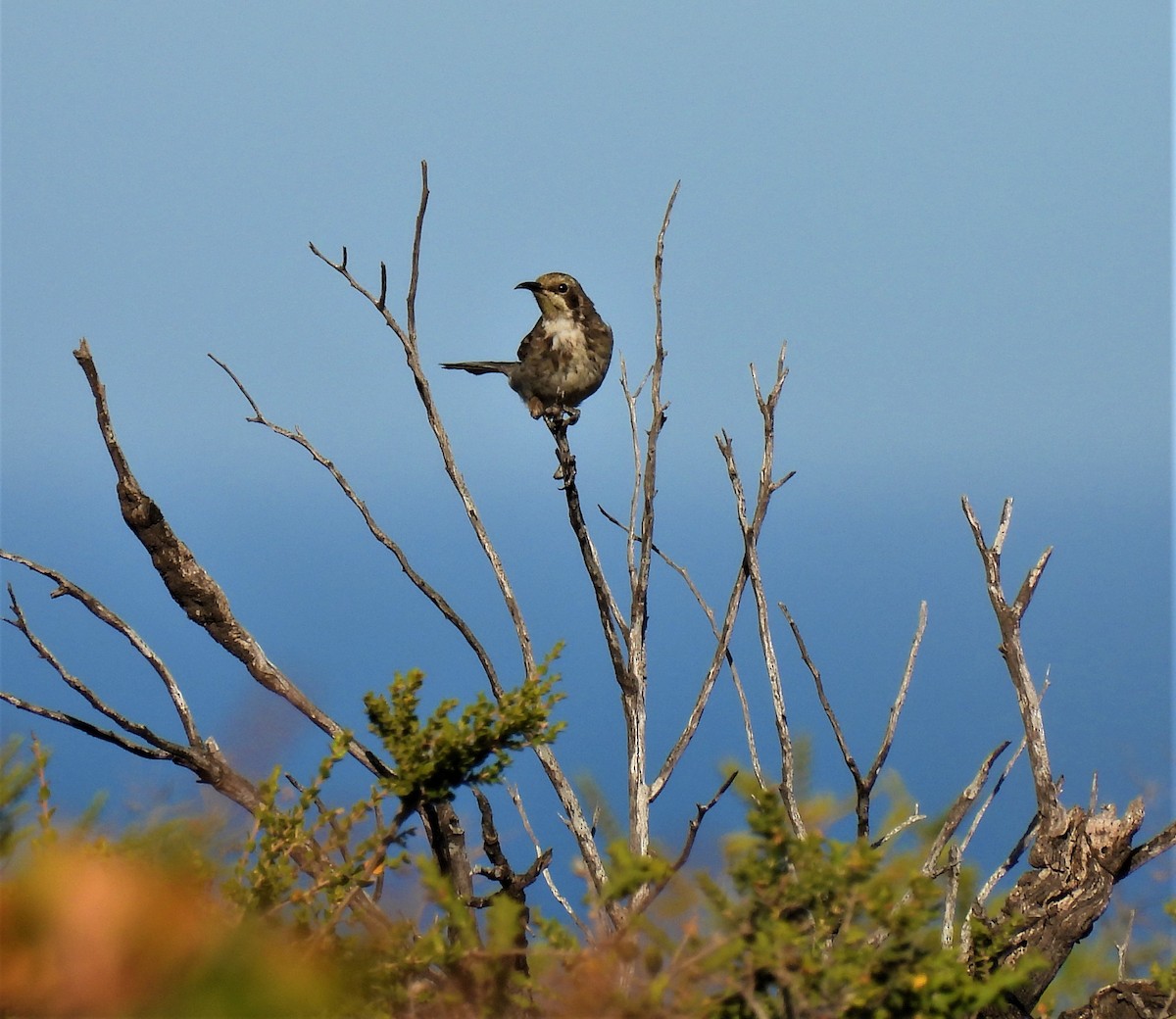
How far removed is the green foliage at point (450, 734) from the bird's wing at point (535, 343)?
17.6ft

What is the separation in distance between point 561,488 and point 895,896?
124 inches

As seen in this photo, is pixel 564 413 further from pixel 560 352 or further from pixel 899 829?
pixel 899 829

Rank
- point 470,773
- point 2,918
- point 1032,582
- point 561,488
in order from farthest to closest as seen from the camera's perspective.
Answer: point 561,488
point 1032,582
point 470,773
point 2,918

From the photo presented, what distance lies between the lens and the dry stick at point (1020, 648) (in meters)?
4.48

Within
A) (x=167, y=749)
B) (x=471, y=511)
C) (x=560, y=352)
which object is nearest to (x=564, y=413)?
(x=560, y=352)

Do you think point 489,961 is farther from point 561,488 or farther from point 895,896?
point 561,488

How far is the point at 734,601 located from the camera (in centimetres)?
455

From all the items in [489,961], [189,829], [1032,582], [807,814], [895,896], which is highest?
[1032,582]

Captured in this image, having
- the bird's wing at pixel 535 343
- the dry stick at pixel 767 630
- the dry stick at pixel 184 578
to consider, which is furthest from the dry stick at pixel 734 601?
the bird's wing at pixel 535 343

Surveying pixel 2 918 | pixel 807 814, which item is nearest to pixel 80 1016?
pixel 2 918

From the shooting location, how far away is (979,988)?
2.45 metres

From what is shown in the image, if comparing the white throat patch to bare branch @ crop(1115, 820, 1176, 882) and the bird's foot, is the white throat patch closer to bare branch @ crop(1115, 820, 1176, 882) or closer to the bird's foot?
the bird's foot

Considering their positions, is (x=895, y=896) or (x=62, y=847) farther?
(x=62, y=847)

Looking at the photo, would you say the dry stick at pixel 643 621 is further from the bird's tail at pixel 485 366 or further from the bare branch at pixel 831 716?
the bird's tail at pixel 485 366
